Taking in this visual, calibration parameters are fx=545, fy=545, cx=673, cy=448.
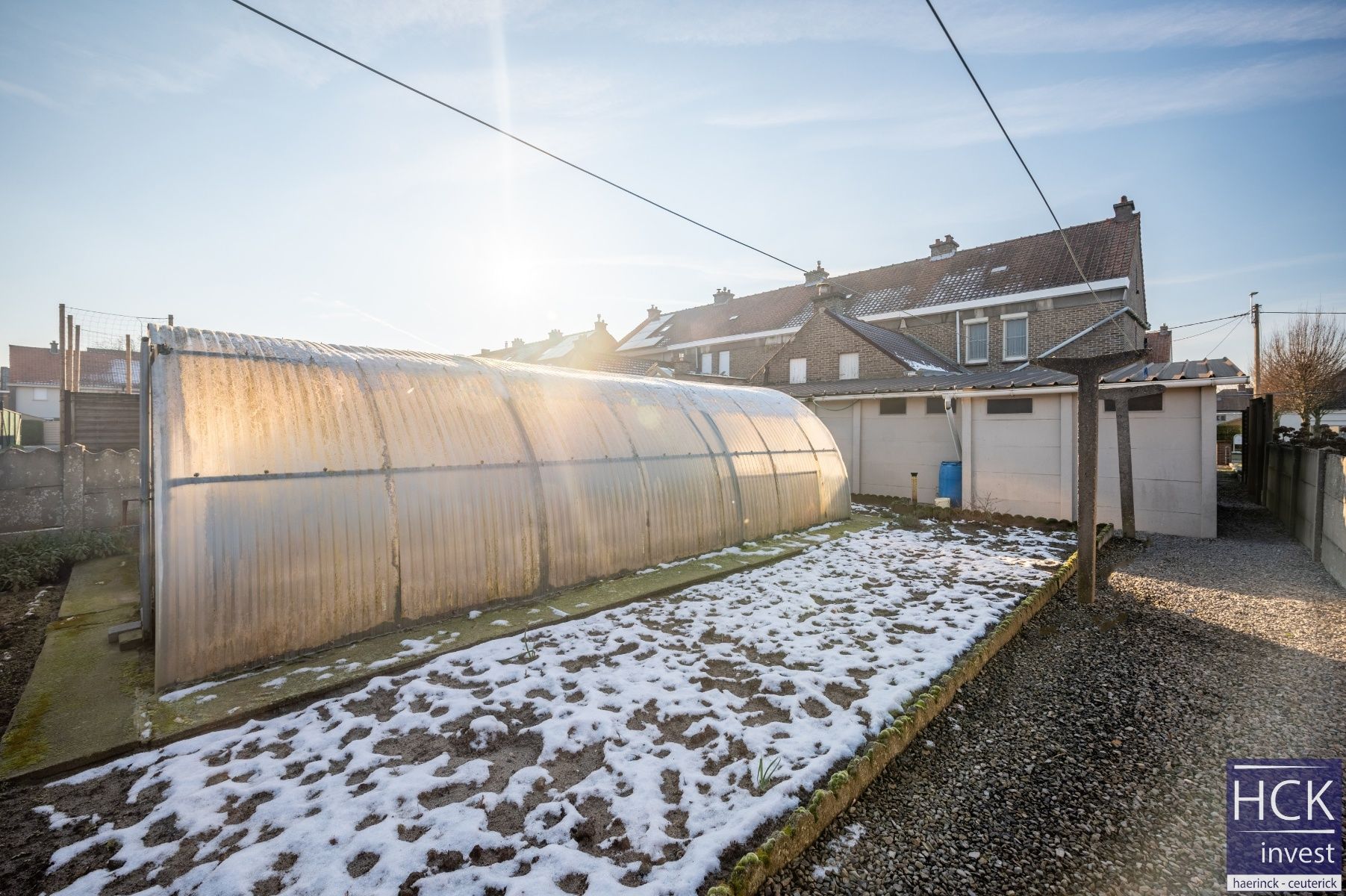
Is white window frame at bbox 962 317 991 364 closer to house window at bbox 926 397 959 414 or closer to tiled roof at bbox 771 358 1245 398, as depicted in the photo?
tiled roof at bbox 771 358 1245 398

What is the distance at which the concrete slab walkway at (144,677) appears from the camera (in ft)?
12.0

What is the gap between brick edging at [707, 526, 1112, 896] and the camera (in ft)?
8.58

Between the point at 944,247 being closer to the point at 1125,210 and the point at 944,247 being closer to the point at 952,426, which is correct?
the point at 1125,210

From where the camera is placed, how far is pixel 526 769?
3480 mm

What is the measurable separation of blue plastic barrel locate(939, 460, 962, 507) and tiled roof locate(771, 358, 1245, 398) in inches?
74.7

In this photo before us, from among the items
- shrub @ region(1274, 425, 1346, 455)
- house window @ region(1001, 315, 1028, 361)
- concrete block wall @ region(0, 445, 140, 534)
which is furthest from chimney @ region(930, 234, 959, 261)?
concrete block wall @ region(0, 445, 140, 534)

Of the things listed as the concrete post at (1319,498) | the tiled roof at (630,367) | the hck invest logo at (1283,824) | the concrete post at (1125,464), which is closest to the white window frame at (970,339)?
the concrete post at (1125,464)

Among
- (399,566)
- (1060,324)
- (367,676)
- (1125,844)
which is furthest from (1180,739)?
(1060,324)

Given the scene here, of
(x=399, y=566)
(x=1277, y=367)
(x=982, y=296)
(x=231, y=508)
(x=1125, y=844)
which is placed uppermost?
(x=982, y=296)

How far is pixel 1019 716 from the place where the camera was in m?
4.30

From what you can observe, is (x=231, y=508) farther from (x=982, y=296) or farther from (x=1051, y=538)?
(x=982, y=296)

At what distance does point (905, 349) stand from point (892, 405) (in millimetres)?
5622

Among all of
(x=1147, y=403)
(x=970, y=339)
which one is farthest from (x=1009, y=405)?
(x=970, y=339)

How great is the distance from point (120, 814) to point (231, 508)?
93.4 inches
